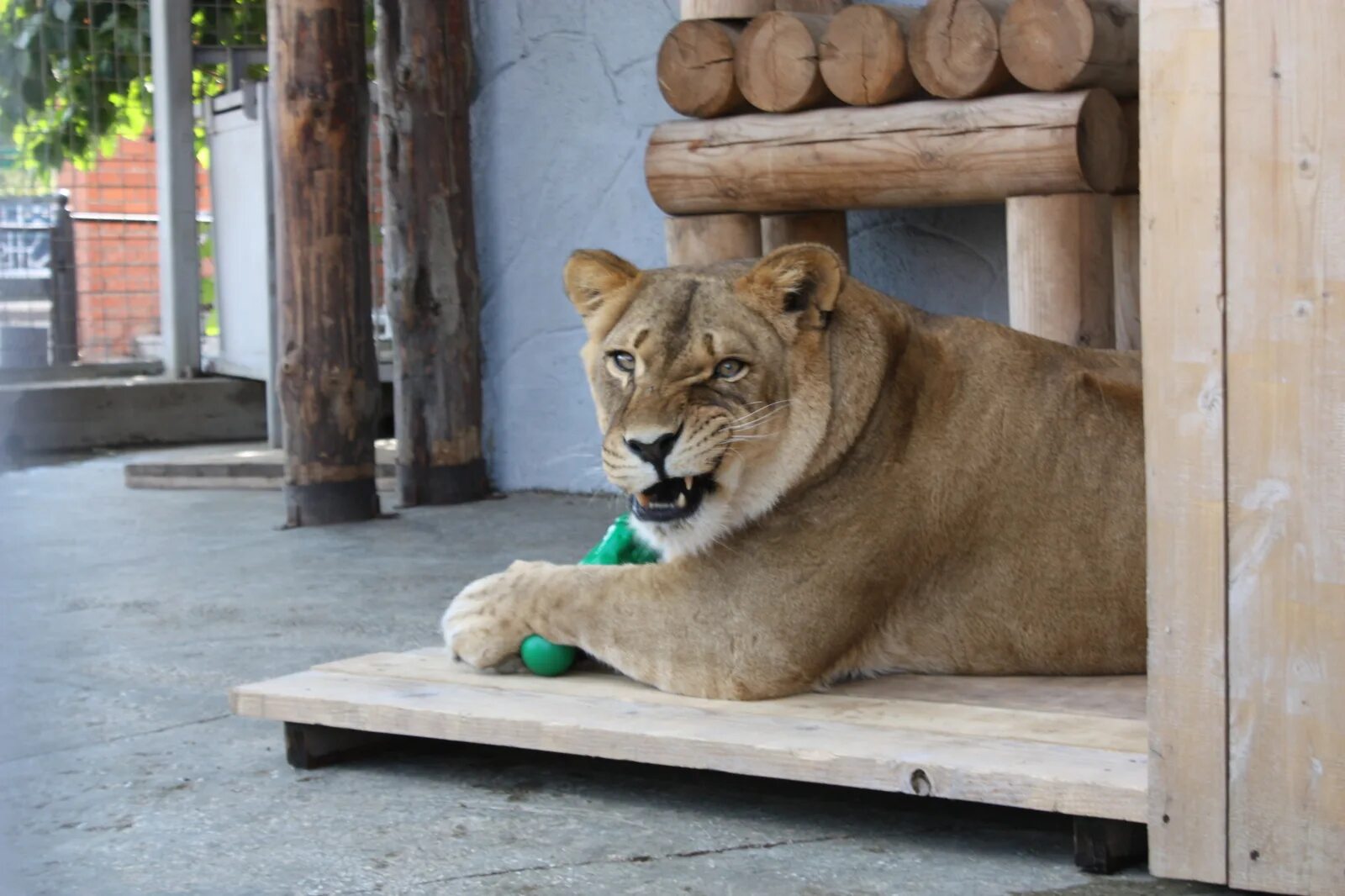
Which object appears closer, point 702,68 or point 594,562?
point 594,562

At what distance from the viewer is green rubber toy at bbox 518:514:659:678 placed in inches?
144

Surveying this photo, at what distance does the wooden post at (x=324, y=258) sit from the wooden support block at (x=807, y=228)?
1.89 meters

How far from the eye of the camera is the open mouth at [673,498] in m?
3.38

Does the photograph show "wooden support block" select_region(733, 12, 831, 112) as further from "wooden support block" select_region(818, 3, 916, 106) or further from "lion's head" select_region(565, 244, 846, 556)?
"lion's head" select_region(565, 244, 846, 556)

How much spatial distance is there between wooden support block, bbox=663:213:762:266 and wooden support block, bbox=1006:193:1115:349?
3.61ft

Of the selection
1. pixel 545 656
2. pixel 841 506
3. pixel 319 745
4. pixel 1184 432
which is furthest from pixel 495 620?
pixel 1184 432

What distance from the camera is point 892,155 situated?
5.60m

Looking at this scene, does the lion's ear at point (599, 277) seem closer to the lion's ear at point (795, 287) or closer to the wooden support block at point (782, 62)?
the lion's ear at point (795, 287)

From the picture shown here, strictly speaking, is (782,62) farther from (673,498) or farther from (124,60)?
(124,60)

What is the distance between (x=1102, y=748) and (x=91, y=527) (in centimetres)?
573

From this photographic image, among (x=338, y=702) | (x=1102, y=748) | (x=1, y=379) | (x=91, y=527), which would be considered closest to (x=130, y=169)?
(x=91, y=527)

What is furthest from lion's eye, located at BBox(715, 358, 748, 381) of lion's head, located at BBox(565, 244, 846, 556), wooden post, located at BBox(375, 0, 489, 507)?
wooden post, located at BBox(375, 0, 489, 507)

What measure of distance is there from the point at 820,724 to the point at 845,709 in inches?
5.3

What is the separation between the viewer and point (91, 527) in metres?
7.71
